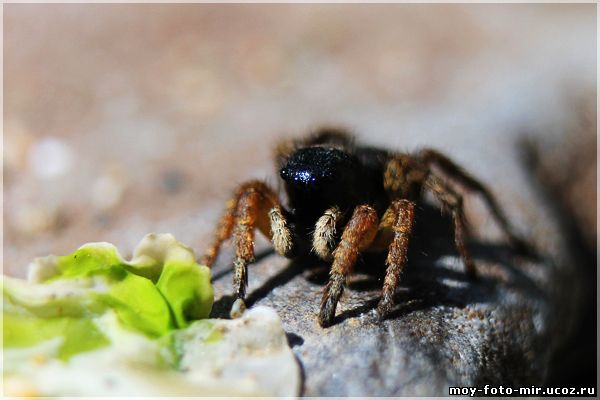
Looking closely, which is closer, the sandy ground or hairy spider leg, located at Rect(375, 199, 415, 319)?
hairy spider leg, located at Rect(375, 199, 415, 319)

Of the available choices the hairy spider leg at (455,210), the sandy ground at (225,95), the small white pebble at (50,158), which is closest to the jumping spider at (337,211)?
the hairy spider leg at (455,210)

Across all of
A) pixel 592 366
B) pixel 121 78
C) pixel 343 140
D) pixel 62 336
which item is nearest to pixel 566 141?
pixel 592 366

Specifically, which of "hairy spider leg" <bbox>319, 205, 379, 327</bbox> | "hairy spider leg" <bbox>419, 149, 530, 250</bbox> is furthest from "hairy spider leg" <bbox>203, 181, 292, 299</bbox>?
"hairy spider leg" <bbox>419, 149, 530, 250</bbox>

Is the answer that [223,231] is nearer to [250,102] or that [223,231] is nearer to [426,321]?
[426,321]

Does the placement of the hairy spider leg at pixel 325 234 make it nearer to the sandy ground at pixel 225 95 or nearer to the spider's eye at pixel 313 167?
the spider's eye at pixel 313 167

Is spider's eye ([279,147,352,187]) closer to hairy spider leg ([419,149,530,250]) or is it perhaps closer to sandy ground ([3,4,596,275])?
hairy spider leg ([419,149,530,250])

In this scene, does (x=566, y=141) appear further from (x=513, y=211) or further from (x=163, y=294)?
(x=163, y=294)
